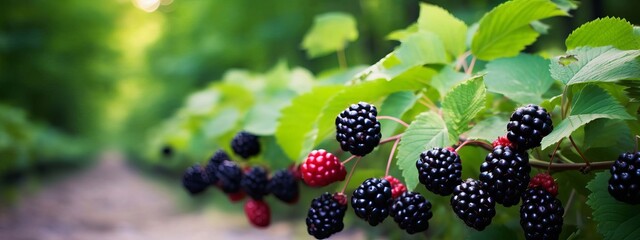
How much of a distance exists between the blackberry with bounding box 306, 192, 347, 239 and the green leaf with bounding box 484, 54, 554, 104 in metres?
0.40

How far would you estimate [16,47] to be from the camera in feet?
35.5

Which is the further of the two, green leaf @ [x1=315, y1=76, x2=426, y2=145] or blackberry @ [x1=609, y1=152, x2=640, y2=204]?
green leaf @ [x1=315, y1=76, x2=426, y2=145]

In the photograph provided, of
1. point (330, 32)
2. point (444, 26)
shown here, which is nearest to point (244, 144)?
point (330, 32)

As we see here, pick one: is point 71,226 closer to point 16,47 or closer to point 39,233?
point 39,233

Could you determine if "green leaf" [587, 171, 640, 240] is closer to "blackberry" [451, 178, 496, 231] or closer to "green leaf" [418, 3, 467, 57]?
"blackberry" [451, 178, 496, 231]

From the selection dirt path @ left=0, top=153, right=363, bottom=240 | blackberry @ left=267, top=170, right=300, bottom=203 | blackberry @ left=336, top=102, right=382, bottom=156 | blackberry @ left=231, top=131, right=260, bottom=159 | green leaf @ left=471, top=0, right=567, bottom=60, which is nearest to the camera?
blackberry @ left=336, top=102, right=382, bottom=156

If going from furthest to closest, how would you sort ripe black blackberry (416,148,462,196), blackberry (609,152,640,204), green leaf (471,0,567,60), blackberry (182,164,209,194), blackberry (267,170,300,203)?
blackberry (182,164,209,194) < blackberry (267,170,300,203) < green leaf (471,0,567,60) < ripe black blackberry (416,148,462,196) < blackberry (609,152,640,204)

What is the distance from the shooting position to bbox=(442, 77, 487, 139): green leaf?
89 centimetres

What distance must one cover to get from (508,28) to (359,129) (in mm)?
476

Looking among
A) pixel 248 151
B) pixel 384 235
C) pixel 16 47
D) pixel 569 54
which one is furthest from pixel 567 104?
pixel 16 47

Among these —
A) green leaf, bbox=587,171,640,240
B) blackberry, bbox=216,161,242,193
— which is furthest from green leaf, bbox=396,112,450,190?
blackberry, bbox=216,161,242,193

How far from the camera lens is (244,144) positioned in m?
1.61

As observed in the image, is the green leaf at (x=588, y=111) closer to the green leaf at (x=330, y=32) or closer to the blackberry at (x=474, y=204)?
the blackberry at (x=474, y=204)

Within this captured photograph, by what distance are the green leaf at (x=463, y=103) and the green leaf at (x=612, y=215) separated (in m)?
0.22
